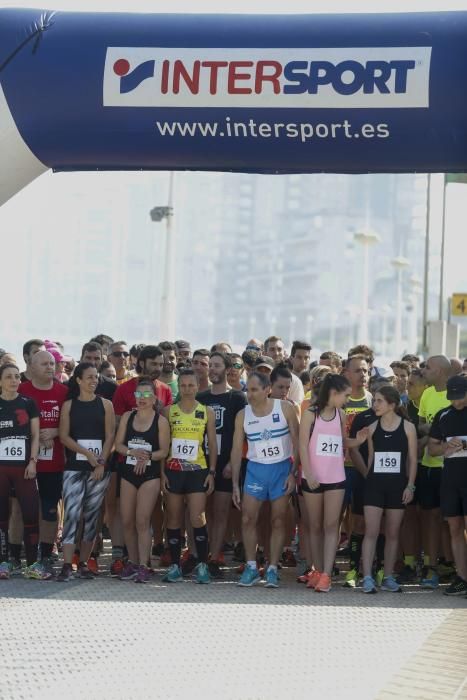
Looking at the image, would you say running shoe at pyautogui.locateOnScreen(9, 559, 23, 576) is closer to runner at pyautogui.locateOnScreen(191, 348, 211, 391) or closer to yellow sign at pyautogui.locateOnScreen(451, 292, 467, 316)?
runner at pyautogui.locateOnScreen(191, 348, 211, 391)

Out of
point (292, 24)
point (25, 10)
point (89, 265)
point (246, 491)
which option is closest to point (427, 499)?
point (246, 491)

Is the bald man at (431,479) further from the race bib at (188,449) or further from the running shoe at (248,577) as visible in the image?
the race bib at (188,449)

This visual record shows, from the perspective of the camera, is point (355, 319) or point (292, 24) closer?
point (292, 24)

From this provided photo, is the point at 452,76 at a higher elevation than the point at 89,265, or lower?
lower

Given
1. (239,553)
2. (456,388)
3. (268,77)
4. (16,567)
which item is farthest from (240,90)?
(239,553)

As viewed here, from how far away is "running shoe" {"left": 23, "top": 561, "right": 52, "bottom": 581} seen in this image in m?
8.80

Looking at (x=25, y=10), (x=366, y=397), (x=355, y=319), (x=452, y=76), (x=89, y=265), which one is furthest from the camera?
(x=89, y=265)

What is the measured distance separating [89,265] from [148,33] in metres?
182

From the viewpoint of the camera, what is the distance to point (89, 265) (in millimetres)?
187750

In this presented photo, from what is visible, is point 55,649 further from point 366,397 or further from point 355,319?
point 355,319

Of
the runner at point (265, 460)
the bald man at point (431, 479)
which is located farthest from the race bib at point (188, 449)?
the bald man at point (431, 479)

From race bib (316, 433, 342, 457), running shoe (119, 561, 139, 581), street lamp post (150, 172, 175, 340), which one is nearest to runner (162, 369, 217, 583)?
running shoe (119, 561, 139, 581)

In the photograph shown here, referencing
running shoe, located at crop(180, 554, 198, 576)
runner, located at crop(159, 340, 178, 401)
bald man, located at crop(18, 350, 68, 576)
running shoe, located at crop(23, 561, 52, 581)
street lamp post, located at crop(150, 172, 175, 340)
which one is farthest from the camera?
street lamp post, located at crop(150, 172, 175, 340)

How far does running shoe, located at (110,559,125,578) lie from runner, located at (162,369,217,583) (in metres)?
0.32
